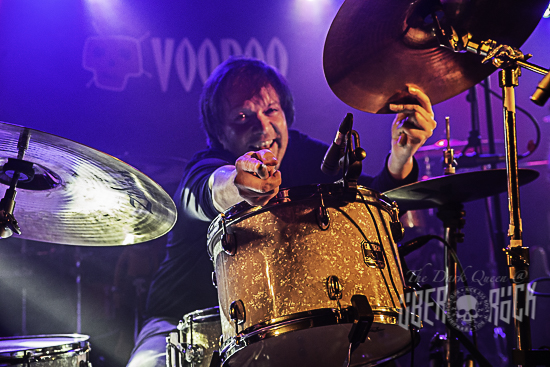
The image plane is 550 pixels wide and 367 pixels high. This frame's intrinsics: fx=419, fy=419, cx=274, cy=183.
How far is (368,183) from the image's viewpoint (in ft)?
8.18

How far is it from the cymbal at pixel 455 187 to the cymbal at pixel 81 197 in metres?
0.93

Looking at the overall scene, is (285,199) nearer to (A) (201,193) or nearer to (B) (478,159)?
(A) (201,193)

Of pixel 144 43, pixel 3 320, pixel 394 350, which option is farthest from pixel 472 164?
pixel 3 320

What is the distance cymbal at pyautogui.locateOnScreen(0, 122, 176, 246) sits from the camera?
130 centimetres

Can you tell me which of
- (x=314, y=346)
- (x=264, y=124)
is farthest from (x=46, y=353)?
(x=264, y=124)

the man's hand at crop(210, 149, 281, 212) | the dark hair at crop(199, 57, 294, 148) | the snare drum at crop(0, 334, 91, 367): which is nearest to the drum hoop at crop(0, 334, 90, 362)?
the snare drum at crop(0, 334, 91, 367)

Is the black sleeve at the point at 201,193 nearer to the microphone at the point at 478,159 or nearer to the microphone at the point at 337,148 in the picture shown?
the microphone at the point at 337,148

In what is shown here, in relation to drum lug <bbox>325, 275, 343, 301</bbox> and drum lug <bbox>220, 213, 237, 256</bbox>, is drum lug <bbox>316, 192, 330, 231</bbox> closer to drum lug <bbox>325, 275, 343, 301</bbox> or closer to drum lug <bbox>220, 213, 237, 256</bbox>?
drum lug <bbox>325, 275, 343, 301</bbox>

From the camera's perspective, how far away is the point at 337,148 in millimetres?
1258

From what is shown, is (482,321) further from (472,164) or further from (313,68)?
(313,68)

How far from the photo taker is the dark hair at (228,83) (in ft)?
8.73

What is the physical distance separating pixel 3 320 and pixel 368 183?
7.15 feet

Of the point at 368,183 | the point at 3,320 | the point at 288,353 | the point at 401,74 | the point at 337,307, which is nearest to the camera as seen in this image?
the point at 337,307

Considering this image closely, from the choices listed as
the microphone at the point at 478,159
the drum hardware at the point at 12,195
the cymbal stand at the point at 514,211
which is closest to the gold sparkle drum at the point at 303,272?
the cymbal stand at the point at 514,211
